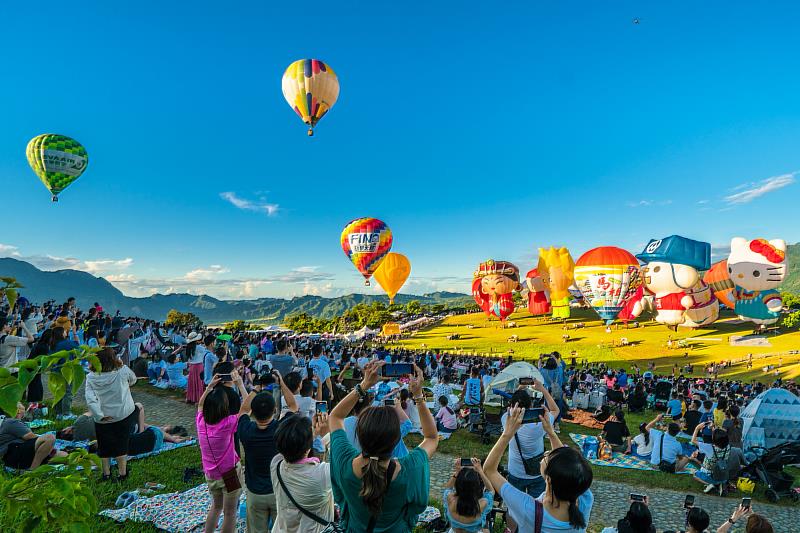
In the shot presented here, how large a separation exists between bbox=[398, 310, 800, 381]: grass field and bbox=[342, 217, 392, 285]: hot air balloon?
39.9 feet

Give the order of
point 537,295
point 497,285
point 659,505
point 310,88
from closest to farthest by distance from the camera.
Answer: point 659,505 < point 310,88 < point 497,285 < point 537,295

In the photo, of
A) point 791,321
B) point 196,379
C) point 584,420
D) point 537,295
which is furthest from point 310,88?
point 791,321

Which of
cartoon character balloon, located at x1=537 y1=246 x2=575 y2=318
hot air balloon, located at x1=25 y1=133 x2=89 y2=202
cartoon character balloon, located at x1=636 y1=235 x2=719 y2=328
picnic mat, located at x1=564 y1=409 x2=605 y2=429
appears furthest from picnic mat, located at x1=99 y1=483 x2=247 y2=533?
cartoon character balloon, located at x1=537 y1=246 x2=575 y2=318

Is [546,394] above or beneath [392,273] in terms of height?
beneath

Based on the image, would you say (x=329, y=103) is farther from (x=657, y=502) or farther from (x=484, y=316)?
(x=484, y=316)

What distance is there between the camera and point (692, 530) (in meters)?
3.83

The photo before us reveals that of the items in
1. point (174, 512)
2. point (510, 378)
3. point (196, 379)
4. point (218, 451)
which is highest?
point (218, 451)

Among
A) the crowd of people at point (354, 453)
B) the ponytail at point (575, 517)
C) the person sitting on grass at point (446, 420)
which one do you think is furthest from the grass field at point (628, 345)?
the ponytail at point (575, 517)

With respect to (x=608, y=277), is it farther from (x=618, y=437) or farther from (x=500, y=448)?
(x=500, y=448)

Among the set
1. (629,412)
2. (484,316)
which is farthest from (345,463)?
(484,316)

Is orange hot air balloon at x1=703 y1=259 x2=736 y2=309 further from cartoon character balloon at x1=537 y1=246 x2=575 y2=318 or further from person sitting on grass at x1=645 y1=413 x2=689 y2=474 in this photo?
person sitting on grass at x1=645 y1=413 x2=689 y2=474

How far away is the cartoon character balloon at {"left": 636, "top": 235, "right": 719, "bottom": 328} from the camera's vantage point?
33625mm

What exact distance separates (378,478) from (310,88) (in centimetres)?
2084

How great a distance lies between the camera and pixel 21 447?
5.16 m
